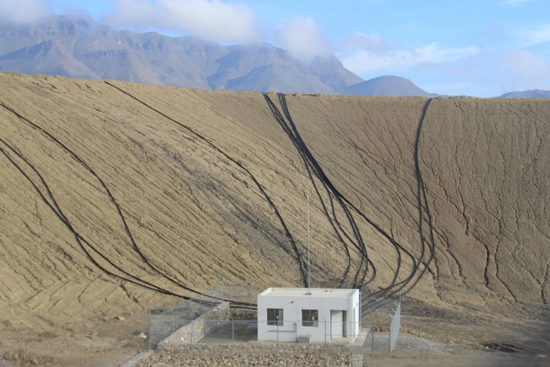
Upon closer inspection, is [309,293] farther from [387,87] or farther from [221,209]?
[387,87]

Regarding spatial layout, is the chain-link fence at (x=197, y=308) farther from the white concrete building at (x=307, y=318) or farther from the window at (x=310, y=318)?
the window at (x=310, y=318)

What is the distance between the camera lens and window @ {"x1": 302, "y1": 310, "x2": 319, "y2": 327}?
2031 cm

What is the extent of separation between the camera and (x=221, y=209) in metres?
30.3

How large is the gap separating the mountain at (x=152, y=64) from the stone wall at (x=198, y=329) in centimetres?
12969

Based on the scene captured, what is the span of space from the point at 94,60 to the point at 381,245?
156 meters

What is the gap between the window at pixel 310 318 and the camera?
20312 millimetres

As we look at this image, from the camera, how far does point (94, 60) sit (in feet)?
567

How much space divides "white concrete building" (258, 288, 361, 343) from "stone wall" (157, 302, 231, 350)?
4.91ft

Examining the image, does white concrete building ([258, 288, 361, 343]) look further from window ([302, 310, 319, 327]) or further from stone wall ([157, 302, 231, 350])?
stone wall ([157, 302, 231, 350])

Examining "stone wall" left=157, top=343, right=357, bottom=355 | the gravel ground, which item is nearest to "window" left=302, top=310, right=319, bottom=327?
"stone wall" left=157, top=343, right=357, bottom=355

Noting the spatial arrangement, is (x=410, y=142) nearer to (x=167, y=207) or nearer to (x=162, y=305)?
(x=167, y=207)

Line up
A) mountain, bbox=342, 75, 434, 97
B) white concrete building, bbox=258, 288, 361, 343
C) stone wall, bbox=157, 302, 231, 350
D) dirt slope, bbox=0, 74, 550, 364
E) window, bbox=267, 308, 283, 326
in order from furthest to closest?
1. mountain, bbox=342, 75, 434, 97
2. dirt slope, bbox=0, 74, 550, 364
3. window, bbox=267, 308, 283, 326
4. white concrete building, bbox=258, 288, 361, 343
5. stone wall, bbox=157, 302, 231, 350

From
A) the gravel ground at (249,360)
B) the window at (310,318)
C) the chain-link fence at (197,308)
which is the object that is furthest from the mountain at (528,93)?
the gravel ground at (249,360)

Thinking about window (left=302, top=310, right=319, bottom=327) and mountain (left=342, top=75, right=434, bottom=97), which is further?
mountain (left=342, top=75, right=434, bottom=97)
